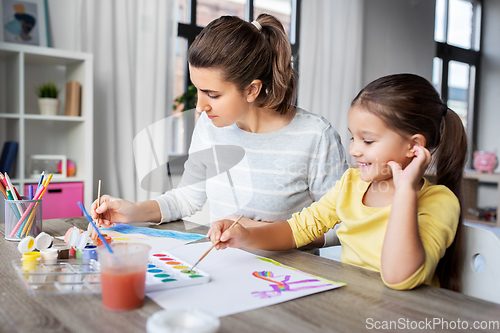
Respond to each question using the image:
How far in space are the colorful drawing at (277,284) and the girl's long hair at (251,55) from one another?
0.59 m

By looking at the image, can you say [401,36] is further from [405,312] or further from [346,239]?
[405,312]

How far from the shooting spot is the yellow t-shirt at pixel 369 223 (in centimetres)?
74

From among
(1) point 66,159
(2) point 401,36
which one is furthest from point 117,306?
(2) point 401,36

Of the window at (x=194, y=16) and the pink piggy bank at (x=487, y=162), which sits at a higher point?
the window at (x=194, y=16)

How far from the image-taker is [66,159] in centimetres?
223

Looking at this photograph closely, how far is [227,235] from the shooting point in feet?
2.64

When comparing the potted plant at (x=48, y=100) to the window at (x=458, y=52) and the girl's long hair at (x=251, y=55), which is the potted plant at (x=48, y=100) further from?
the window at (x=458, y=52)

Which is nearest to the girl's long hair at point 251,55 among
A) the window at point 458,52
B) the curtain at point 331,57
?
the curtain at point 331,57

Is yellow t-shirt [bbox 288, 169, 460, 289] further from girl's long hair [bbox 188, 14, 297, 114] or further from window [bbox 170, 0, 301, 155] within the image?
window [bbox 170, 0, 301, 155]

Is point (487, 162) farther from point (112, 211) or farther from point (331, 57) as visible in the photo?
point (112, 211)

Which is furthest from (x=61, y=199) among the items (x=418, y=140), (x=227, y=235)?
(x=418, y=140)

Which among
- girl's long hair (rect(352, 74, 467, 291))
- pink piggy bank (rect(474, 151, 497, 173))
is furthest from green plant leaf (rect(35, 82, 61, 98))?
pink piggy bank (rect(474, 151, 497, 173))

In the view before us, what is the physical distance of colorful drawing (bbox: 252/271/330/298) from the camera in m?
0.62

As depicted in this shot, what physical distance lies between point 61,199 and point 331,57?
8.41 feet
